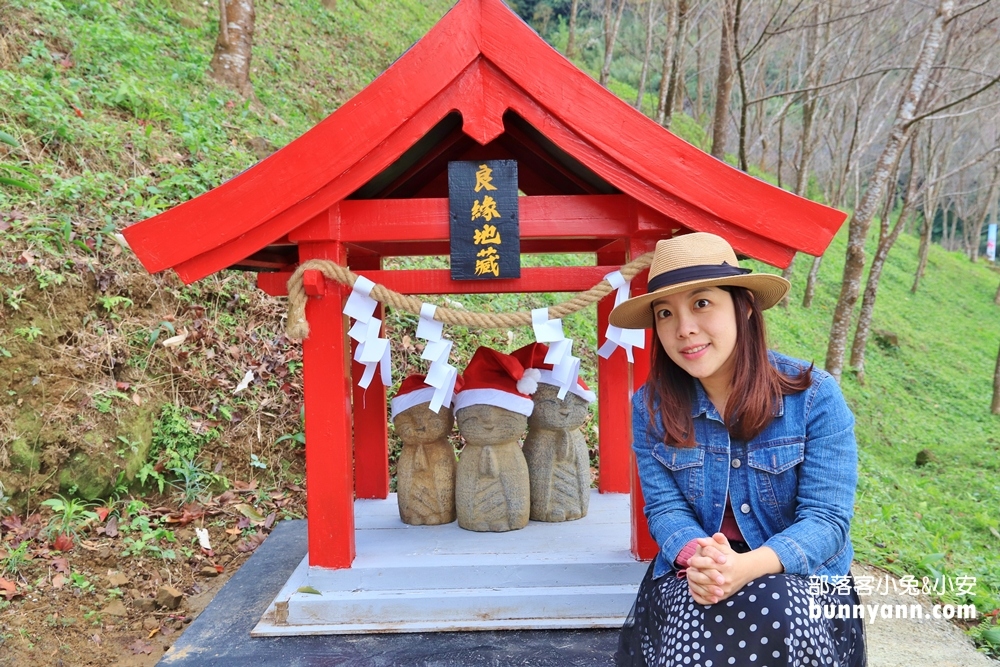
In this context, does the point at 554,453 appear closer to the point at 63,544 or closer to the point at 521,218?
the point at 521,218

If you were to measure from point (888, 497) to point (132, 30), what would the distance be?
30.5 ft

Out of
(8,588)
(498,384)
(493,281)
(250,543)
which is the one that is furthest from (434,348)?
(8,588)

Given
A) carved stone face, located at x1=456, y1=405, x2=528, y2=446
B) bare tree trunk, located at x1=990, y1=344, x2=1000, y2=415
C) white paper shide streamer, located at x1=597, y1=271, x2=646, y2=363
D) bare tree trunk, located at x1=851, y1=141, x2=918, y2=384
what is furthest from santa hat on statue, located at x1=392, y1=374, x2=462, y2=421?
bare tree trunk, located at x1=990, y1=344, x2=1000, y2=415

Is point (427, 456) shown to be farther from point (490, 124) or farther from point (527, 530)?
point (490, 124)

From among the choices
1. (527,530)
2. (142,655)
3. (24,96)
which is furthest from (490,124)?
(24,96)

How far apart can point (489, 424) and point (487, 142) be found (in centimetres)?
120

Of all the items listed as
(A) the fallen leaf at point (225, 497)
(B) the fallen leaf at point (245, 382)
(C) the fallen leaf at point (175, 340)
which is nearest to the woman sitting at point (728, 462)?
(A) the fallen leaf at point (225, 497)

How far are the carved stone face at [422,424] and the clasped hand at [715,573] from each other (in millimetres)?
1569

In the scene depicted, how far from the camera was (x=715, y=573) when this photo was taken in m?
1.75

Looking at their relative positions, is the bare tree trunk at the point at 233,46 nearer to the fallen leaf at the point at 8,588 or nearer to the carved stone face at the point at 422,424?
the fallen leaf at the point at 8,588

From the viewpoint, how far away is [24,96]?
5.46 metres

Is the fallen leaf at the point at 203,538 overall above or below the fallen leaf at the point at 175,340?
below

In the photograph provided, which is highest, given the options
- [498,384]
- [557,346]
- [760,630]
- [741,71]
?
[741,71]

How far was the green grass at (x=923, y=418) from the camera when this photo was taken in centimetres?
487
